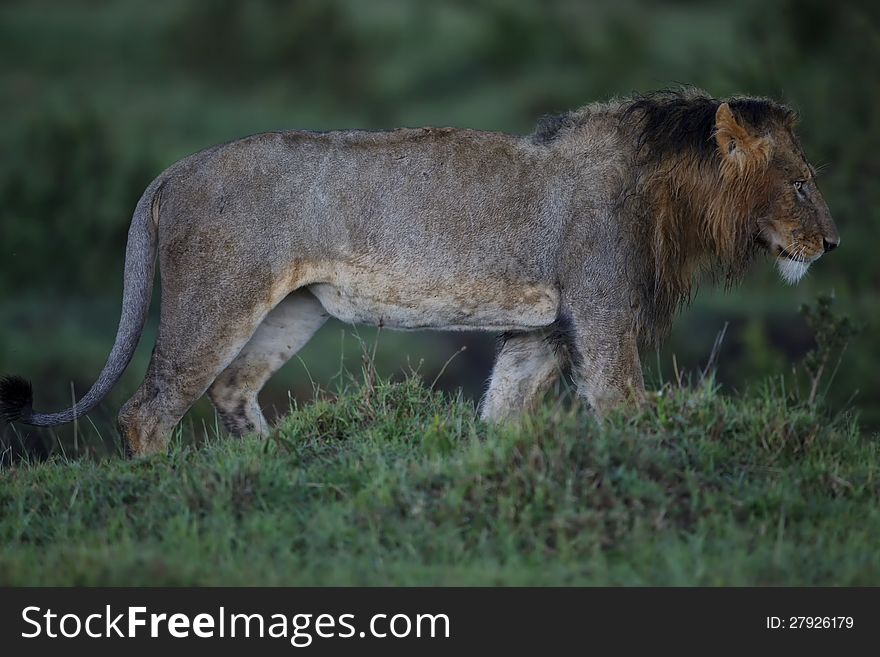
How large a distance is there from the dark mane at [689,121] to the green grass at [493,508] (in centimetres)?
111

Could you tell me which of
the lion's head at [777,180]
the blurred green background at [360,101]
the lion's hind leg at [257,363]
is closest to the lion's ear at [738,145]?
the lion's head at [777,180]

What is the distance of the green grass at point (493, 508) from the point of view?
459 cm

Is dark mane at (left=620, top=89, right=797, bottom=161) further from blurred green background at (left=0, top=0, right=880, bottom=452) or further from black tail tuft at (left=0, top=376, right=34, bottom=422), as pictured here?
black tail tuft at (left=0, top=376, right=34, bottom=422)

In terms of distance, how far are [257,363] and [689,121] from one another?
84.5 inches

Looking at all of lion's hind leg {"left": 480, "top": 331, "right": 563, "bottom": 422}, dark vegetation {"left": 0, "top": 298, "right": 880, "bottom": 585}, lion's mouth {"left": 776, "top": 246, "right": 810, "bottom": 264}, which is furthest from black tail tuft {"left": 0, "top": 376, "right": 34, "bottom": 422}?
lion's mouth {"left": 776, "top": 246, "right": 810, "bottom": 264}

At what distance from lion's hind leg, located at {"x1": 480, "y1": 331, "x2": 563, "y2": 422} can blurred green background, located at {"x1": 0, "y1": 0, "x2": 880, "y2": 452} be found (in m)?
0.68

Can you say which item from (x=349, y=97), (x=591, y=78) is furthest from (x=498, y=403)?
(x=349, y=97)

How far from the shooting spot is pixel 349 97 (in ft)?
83.6

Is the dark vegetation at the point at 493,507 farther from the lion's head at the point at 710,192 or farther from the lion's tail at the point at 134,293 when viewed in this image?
the lion's head at the point at 710,192

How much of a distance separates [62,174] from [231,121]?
734 centimetres

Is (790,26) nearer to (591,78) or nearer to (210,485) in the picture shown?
(591,78)

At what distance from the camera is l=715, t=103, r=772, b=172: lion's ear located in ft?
20.1

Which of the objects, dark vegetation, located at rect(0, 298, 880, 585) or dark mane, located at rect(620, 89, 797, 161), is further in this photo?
dark mane, located at rect(620, 89, 797, 161)

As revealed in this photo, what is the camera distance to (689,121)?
623 centimetres
